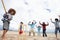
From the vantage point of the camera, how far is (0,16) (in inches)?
109

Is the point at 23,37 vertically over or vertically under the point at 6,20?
under

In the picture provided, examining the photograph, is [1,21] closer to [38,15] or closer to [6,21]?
[6,21]

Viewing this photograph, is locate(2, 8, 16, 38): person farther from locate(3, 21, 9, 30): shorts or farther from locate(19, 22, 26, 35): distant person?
locate(19, 22, 26, 35): distant person

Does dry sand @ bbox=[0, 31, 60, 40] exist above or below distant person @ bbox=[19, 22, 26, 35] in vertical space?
below

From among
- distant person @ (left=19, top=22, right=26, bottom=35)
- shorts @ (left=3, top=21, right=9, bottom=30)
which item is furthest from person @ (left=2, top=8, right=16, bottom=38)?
distant person @ (left=19, top=22, right=26, bottom=35)

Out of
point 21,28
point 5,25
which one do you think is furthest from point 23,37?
point 5,25

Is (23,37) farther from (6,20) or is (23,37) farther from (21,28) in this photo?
(6,20)

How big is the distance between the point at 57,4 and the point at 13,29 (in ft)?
2.46

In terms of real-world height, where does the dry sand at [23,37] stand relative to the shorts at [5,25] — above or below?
below

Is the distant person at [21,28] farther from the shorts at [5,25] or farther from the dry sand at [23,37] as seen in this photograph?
the shorts at [5,25]

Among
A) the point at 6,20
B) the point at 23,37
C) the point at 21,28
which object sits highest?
the point at 6,20

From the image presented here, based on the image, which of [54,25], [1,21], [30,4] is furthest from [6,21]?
[54,25]

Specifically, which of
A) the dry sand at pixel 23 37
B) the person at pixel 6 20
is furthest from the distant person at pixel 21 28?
the person at pixel 6 20

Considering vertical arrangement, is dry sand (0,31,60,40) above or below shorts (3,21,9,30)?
below
